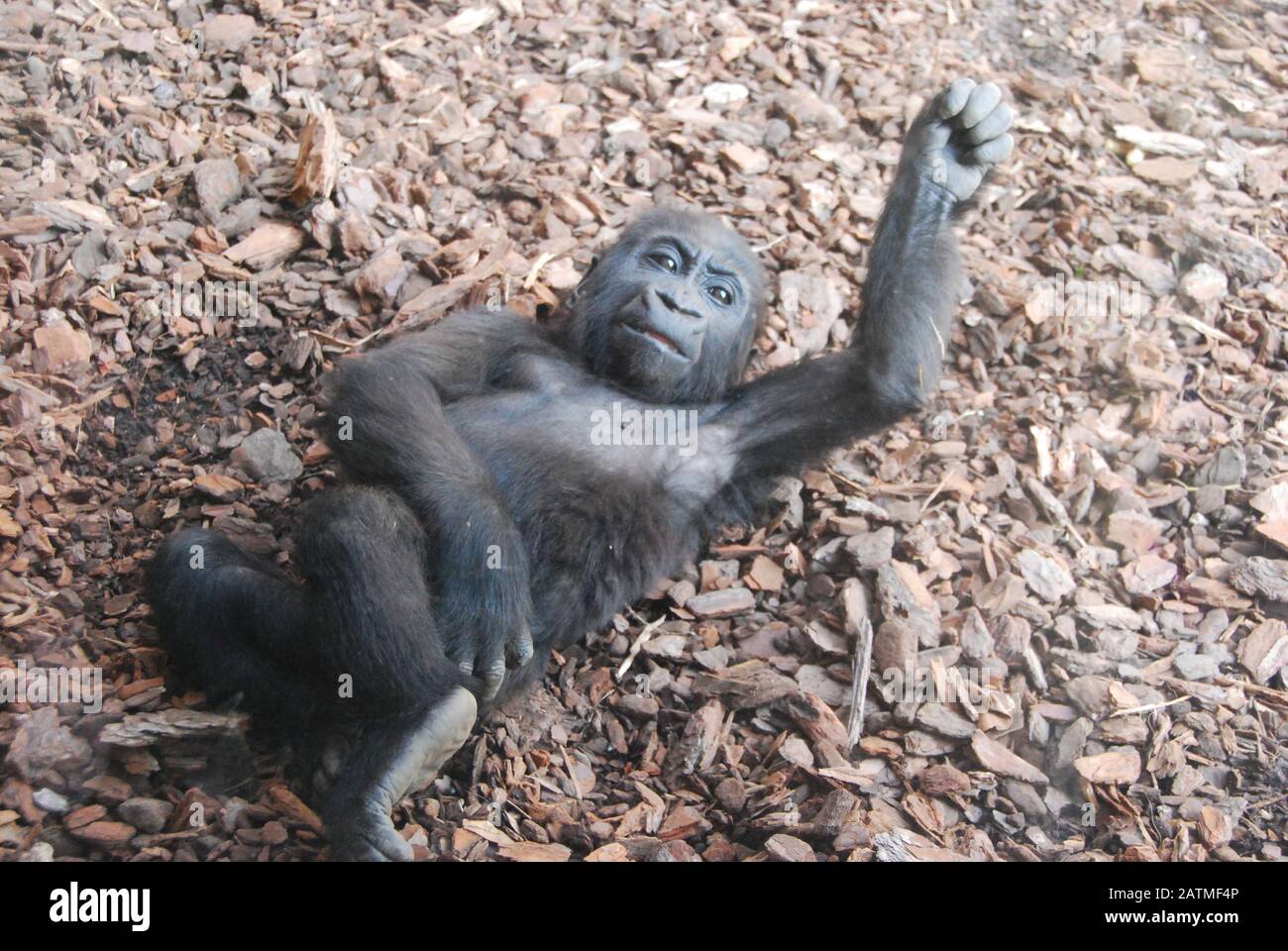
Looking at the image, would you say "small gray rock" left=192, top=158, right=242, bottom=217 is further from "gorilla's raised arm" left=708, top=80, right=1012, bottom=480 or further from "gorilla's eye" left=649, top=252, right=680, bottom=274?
"gorilla's raised arm" left=708, top=80, right=1012, bottom=480

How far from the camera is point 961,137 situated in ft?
17.8

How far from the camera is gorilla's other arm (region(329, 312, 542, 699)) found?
465 centimetres

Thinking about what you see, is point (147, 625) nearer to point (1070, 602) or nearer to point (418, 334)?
point (418, 334)

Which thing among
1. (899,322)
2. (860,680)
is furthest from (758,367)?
(860,680)

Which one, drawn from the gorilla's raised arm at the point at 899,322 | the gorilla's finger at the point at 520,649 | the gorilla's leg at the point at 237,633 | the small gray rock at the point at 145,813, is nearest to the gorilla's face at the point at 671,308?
the gorilla's raised arm at the point at 899,322

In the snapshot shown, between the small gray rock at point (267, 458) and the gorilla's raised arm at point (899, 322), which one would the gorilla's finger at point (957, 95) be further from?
the small gray rock at point (267, 458)

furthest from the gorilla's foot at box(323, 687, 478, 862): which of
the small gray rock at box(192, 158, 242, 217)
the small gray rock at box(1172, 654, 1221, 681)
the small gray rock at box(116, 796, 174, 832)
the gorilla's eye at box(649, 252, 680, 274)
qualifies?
the small gray rock at box(192, 158, 242, 217)

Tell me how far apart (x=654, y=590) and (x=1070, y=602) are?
1.87m

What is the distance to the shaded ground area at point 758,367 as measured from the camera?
4.48 m

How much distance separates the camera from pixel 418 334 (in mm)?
5426

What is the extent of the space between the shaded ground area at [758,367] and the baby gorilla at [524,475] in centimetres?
29

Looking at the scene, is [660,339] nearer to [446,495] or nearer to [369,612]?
[446,495]

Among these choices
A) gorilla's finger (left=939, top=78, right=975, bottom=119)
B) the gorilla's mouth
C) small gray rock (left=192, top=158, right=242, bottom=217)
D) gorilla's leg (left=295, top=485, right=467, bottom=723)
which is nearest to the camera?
gorilla's leg (left=295, top=485, right=467, bottom=723)

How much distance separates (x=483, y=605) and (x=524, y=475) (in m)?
0.76
